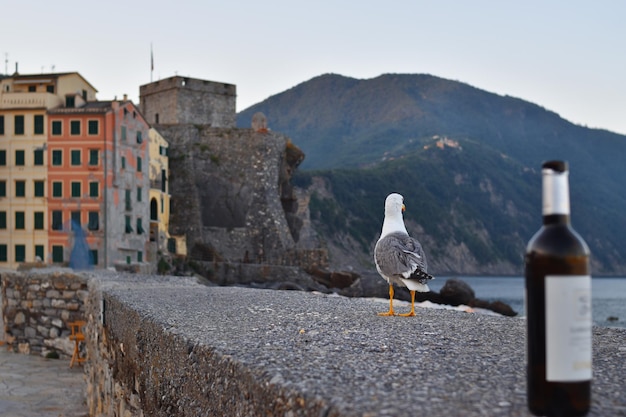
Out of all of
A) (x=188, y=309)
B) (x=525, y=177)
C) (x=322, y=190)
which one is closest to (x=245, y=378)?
(x=188, y=309)

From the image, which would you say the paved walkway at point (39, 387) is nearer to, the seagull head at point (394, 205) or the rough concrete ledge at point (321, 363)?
the rough concrete ledge at point (321, 363)

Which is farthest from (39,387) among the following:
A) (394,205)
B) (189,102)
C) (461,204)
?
(461,204)

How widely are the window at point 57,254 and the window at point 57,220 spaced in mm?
1116

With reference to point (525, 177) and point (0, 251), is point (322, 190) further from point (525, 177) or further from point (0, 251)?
point (0, 251)

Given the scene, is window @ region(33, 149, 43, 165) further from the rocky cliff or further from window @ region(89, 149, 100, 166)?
the rocky cliff

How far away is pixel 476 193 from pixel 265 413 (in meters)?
164

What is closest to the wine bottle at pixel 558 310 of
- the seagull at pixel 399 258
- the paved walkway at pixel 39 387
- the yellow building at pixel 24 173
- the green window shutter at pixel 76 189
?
the seagull at pixel 399 258

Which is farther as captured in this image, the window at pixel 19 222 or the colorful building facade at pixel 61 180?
the window at pixel 19 222

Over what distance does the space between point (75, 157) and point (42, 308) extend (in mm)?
32073

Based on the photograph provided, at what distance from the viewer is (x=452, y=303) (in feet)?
Answer: 162

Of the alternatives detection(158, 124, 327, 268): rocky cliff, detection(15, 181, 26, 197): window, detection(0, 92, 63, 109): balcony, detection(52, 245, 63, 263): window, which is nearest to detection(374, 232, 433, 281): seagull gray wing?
detection(52, 245, 63, 263): window

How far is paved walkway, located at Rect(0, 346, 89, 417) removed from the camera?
521 inches

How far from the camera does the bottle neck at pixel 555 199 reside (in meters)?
2.84

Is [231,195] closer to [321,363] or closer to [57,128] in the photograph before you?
[57,128]
